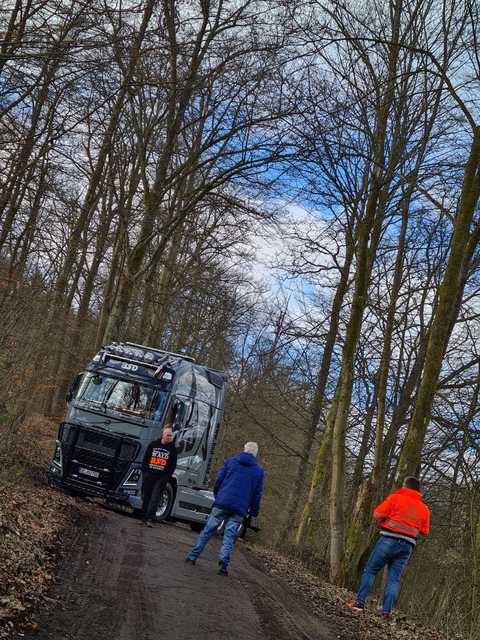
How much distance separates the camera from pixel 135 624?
702 cm

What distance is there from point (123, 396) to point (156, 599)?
932 centimetres

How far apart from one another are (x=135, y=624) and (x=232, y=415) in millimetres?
32833

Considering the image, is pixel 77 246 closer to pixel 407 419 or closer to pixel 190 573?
pixel 407 419

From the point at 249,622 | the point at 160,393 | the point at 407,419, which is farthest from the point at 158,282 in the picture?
the point at 249,622

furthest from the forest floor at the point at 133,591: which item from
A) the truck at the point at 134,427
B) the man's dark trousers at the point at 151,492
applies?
the truck at the point at 134,427

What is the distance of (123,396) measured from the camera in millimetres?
17328

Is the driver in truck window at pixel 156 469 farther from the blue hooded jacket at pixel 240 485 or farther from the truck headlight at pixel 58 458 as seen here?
the blue hooded jacket at pixel 240 485

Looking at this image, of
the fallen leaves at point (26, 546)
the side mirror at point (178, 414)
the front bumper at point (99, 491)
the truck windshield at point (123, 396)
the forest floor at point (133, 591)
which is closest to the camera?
the fallen leaves at point (26, 546)

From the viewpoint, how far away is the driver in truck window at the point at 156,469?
51.1 ft

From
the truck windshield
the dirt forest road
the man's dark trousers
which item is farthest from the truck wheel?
the dirt forest road

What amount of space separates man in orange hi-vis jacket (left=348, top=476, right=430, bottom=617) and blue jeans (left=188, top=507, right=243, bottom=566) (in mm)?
1999

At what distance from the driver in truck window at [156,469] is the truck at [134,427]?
0.81 metres

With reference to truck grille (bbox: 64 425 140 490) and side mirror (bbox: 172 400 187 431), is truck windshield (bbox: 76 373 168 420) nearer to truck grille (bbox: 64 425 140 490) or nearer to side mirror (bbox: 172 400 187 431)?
side mirror (bbox: 172 400 187 431)

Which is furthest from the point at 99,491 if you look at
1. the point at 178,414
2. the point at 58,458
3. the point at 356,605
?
the point at 356,605
